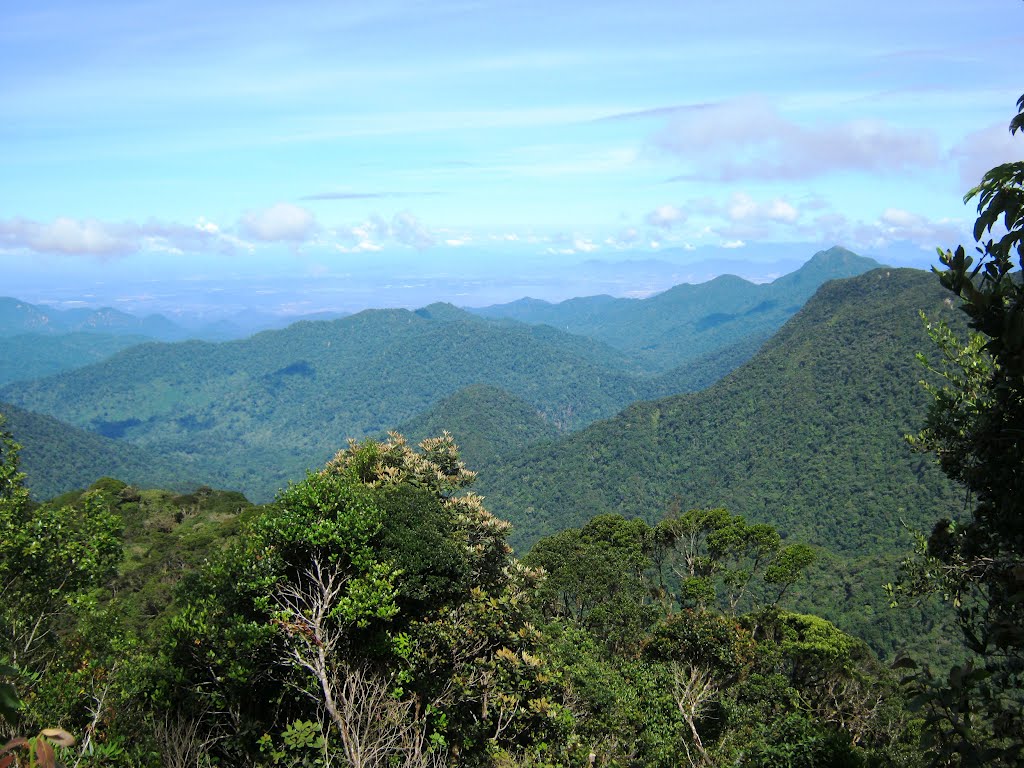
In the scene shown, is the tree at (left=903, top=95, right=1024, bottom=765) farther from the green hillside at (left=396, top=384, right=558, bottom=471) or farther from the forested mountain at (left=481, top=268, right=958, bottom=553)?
the green hillside at (left=396, top=384, right=558, bottom=471)

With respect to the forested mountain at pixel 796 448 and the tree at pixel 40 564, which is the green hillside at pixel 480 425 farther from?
the tree at pixel 40 564

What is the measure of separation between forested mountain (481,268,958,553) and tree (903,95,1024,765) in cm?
7584

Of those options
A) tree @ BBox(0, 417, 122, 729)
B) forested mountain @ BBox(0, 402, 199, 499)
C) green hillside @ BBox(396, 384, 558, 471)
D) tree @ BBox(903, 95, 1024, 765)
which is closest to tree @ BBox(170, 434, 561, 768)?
tree @ BBox(0, 417, 122, 729)

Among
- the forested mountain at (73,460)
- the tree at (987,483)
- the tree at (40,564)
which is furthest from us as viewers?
the forested mountain at (73,460)

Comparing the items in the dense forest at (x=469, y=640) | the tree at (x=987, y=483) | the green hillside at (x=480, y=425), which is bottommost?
the green hillside at (x=480, y=425)

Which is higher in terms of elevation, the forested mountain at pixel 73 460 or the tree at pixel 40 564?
the tree at pixel 40 564

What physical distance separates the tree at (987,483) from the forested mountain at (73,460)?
136923 mm

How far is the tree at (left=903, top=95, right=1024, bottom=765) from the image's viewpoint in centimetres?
368

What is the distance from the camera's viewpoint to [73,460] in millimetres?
141625

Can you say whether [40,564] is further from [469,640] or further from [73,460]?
[73,460]

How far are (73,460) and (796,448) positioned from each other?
137 m

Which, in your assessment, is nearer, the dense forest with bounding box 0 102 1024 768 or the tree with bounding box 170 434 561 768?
the dense forest with bounding box 0 102 1024 768

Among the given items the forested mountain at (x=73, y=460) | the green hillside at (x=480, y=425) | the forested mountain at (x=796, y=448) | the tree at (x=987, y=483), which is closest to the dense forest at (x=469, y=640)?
the tree at (x=987, y=483)

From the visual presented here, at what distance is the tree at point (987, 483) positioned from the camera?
3.68 meters
